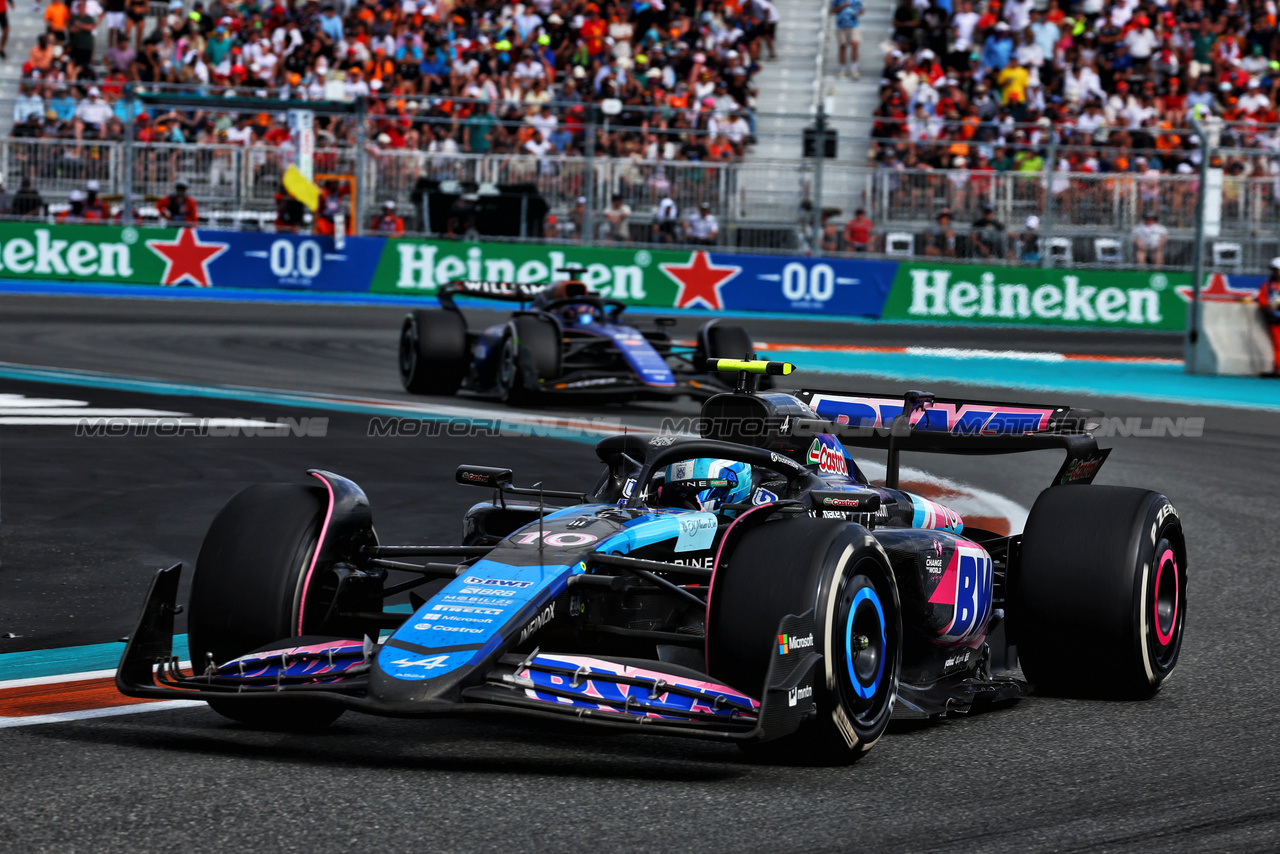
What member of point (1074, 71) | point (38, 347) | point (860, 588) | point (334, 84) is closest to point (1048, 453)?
point (860, 588)

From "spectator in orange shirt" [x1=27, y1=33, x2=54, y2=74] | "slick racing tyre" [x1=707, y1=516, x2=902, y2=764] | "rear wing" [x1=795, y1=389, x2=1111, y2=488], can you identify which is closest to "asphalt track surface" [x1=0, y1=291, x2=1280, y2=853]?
"slick racing tyre" [x1=707, y1=516, x2=902, y2=764]

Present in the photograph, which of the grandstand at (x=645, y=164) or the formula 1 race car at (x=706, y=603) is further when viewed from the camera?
the grandstand at (x=645, y=164)

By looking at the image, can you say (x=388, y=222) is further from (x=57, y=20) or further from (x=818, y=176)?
(x=57, y=20)

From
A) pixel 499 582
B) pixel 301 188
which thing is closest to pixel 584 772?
pixel 499 582

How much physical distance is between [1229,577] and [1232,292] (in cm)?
1570

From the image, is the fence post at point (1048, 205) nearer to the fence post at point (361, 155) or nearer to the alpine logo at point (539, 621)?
the fence post at point (361, 155)

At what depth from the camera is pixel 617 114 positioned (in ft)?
80.2

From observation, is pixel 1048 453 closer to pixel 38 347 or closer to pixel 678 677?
pixel 678 677

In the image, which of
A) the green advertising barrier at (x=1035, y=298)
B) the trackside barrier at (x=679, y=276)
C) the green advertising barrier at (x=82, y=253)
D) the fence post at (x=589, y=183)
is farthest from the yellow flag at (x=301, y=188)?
the green advertising barrier at (x=1035, y=298)

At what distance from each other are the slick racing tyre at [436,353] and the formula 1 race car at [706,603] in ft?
30.9

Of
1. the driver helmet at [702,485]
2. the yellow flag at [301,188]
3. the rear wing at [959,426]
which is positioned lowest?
the driver helmet at [702,485]

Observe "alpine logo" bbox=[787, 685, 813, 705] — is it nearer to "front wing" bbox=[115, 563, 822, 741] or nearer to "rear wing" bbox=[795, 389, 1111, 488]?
"front wing" bbox=[115, 563, 822, 741]

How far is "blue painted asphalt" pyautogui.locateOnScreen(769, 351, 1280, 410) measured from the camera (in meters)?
18.3

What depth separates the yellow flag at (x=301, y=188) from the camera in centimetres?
2403
